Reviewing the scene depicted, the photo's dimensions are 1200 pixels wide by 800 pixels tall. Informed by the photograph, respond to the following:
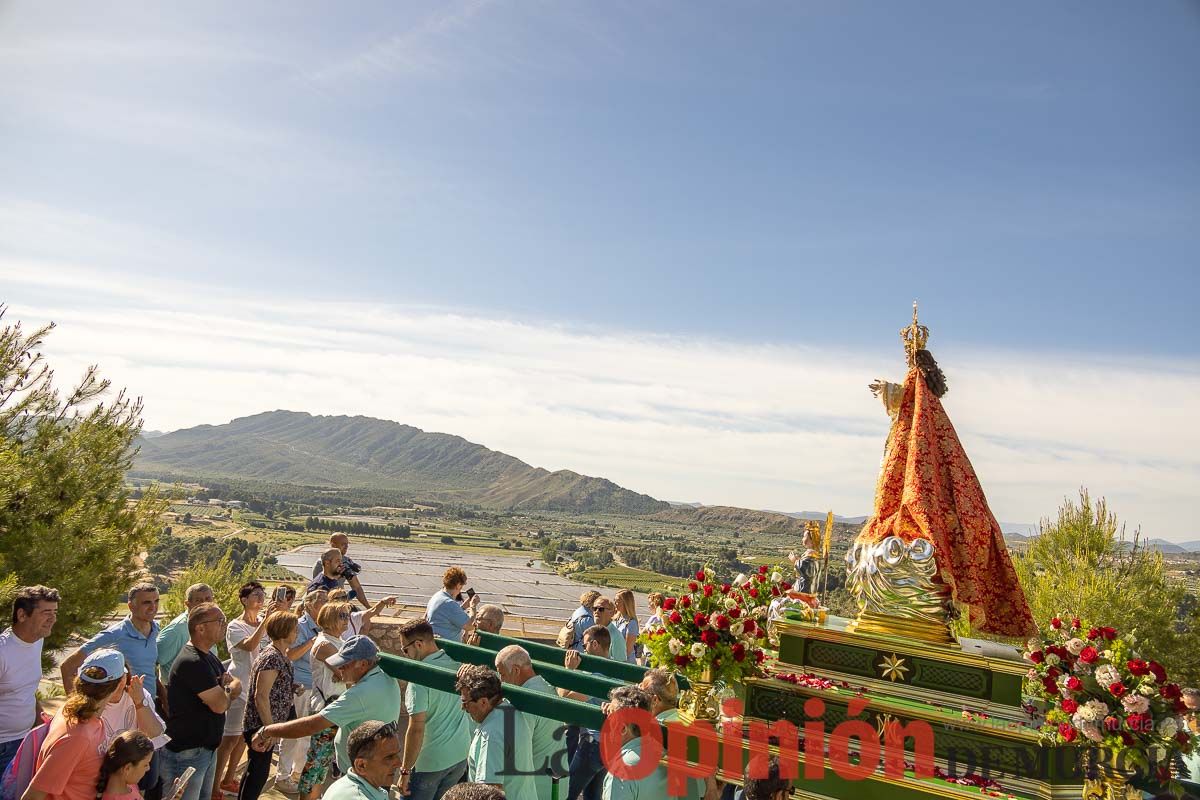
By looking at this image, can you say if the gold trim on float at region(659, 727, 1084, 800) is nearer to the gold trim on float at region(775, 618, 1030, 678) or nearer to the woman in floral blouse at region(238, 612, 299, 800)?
Answer: the gold trim on float at region(775, 618, 1030, 678)

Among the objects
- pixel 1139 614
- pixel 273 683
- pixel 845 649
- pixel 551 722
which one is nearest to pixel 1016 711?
pixel 845 649

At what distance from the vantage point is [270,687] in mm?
6258

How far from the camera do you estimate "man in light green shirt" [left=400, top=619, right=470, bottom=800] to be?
5.74 m

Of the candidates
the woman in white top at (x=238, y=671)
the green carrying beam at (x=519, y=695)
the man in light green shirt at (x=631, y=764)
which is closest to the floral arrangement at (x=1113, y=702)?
the man in light green shirt at (x=631, y=764)

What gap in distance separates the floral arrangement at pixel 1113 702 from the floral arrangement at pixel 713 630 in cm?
228

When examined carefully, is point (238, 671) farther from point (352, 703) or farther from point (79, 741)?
point (79, 741)

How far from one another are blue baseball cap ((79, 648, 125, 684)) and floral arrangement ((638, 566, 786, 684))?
4.39 metres

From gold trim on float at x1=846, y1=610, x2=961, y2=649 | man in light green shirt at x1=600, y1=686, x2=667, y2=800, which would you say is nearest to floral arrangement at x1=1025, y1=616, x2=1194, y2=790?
gold trim on float at x1=846, y1=610, x2=961, y2=649

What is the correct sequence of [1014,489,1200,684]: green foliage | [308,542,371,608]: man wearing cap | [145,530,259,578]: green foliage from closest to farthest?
[308,542,371,608]: man wearing cap → [1014,489,1200,684]: green foliage → [145,530,259,578]: green foliage

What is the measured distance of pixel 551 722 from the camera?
570 centimetres

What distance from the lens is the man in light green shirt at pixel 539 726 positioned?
219 inches

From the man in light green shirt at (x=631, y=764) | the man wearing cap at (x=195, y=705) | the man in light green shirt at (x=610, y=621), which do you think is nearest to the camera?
the man in light green shirt at (x=631, y=764)

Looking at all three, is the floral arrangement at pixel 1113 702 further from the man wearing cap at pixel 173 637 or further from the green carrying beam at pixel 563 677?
the man wearing cap at pixel 173 637

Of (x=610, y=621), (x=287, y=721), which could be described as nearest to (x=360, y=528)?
(x=610, y=621)
